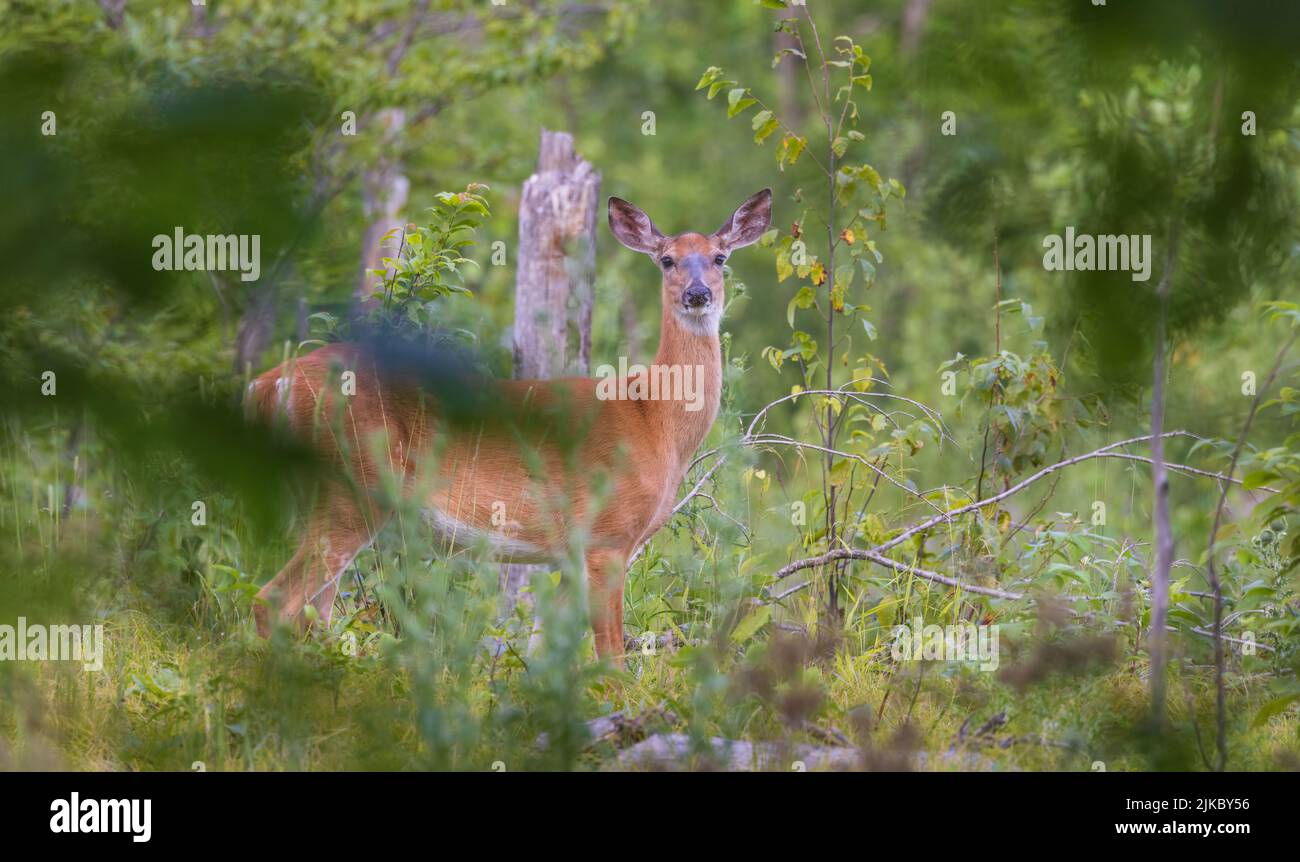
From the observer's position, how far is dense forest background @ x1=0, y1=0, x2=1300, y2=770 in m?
1.32

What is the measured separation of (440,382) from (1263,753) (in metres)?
3.89

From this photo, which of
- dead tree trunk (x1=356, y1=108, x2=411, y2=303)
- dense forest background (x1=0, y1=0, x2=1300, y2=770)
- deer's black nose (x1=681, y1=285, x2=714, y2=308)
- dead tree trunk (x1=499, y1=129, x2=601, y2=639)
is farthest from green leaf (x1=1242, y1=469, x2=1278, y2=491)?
dead tree trunk (x1=356, y1=108, x2=411, y2=303)

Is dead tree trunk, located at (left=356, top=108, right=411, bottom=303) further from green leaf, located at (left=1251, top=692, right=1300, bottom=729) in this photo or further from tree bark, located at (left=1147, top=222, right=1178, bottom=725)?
tree bark, located at (left=1147, top=222, right=1178, bottom=725)

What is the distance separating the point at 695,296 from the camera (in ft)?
20.7

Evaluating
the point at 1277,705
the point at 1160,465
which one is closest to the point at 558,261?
the point at 1277,705

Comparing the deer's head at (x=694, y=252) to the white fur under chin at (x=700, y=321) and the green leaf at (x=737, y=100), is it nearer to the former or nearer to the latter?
the white fur under chin at (x=700, y=321)

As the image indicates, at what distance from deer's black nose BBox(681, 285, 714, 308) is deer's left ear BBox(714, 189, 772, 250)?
457 millimetres

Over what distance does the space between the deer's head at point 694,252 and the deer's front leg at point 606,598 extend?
1209 mm

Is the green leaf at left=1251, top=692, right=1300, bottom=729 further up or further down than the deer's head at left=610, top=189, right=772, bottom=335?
further down

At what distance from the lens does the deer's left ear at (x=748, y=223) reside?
22.0ft

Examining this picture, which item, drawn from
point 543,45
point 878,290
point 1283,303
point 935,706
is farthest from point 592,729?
point 878,290

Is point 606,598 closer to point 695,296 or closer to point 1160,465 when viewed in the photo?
point 695,296

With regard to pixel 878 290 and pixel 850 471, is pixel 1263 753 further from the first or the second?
pixel 878 290
